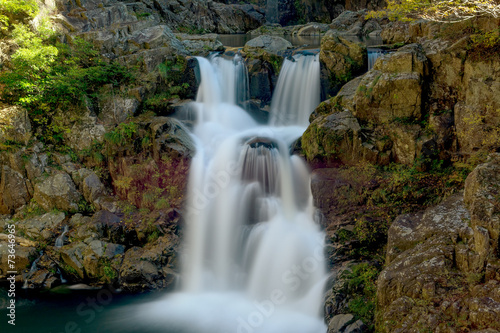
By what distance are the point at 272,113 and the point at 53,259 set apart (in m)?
8.52

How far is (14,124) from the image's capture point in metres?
10.8

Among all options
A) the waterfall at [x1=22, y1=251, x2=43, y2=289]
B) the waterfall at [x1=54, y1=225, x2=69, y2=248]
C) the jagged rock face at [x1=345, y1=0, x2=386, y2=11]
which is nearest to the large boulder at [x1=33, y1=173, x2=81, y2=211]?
the waterfall at [x1=54, y1=225, x2=69, y2=248]

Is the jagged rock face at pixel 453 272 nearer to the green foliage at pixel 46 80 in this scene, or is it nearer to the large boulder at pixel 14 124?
the green foliage at pixel 46 80

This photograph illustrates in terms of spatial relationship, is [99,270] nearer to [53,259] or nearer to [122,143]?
[53,259]

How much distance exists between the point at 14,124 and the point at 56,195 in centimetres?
260

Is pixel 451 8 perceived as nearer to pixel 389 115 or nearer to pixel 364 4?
pixel 389 115

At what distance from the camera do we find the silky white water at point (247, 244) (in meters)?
7.97

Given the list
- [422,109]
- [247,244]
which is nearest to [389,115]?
[422,109]

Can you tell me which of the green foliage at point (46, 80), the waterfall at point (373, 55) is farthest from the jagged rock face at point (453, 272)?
the green foliage at point (46, 80)

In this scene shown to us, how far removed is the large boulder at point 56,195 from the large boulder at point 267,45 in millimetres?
8568

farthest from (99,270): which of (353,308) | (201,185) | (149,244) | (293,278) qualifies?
(353,308)

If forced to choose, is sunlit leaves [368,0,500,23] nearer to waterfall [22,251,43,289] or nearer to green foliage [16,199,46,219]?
green foliage [16,199,46,219]

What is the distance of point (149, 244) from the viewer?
9.83 meters

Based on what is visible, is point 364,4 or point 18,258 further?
point 364,4
